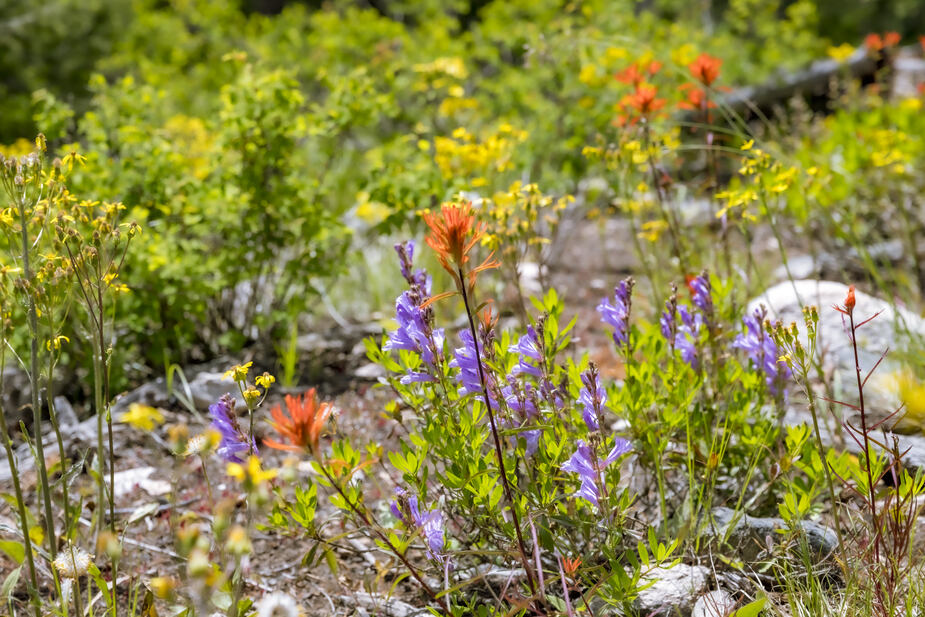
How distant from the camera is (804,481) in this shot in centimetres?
178

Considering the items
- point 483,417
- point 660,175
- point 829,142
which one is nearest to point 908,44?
point 829,142

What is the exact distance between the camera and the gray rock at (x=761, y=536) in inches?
67.4

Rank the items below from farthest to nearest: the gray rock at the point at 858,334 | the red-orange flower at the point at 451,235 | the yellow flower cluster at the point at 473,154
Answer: the yellow flower cluster at the point at 473,154 → the gray rock at the point at 858,334 → the red-orange flower at the point at 451,235

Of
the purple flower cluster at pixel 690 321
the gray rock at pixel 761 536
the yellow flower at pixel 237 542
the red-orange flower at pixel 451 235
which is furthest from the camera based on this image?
the purple flower cluster at pixel 690 321

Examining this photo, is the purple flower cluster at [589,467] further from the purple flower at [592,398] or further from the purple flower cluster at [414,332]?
the purple flower cluster at [414,332]

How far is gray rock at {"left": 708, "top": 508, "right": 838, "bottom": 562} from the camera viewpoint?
171 cm

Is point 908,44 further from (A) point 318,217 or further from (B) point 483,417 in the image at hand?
(B) point 483,417

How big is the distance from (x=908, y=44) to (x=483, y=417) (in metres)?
10.8

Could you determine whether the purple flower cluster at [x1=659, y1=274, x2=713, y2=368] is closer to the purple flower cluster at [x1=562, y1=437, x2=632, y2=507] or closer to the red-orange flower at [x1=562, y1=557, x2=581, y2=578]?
→ the purple flower cluster at [x1=562, y1=437, x2=632, y2=507]

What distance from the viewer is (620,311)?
1.77 meters

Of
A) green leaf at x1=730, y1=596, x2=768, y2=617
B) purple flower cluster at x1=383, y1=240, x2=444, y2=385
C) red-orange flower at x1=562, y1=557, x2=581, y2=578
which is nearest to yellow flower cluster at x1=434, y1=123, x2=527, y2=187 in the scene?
purple flower cluster at x1=383, y1=240, x2=444, y2=385

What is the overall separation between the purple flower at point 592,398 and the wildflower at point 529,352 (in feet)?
0.34

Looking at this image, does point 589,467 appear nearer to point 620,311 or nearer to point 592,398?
point 592,398

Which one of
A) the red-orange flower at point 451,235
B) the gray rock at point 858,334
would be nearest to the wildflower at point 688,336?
the gray rock at point 858,334
